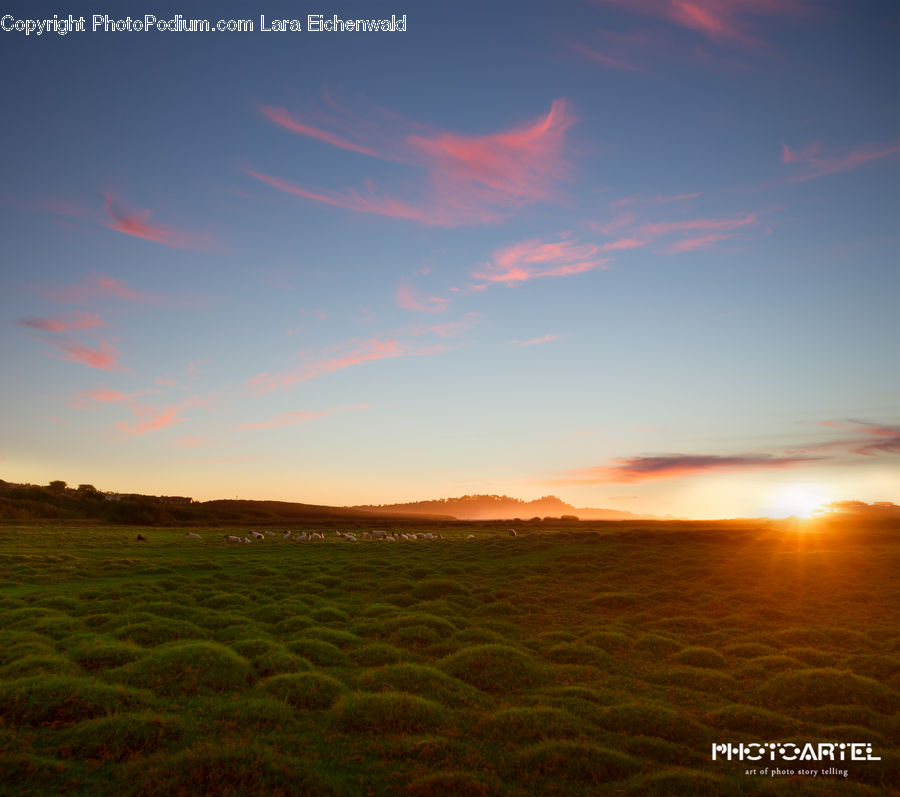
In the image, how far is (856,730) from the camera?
12148 mm

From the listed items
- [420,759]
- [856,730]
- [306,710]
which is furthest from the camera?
[306,710]

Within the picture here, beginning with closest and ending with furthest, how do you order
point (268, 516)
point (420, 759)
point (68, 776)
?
point (68, 776) < point (420, 759) < point (268, 516)

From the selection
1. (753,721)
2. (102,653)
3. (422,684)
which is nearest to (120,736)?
(102,653)

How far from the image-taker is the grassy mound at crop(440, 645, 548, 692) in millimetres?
15430

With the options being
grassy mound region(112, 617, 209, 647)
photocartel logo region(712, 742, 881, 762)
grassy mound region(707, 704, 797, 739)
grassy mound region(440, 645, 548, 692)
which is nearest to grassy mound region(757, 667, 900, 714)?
grassy mound region(707, 704, 797, 739)

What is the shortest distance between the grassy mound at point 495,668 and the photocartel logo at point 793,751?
543cm

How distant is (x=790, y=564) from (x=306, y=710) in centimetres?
3170

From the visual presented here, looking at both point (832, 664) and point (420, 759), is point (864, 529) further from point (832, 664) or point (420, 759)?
point (420, 759)

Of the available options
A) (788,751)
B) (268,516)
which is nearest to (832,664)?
(788,751)

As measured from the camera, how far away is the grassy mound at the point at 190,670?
14.3 m

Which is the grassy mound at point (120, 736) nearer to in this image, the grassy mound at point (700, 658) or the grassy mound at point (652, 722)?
the grassy mound at point (652, 722)

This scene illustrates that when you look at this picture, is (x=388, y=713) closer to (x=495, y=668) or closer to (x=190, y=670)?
(x=495, y=668)

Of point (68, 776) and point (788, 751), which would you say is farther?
point (788, 751)

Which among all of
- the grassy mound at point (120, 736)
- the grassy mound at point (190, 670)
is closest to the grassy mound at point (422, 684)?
the grassy mound at point (190, 670)
